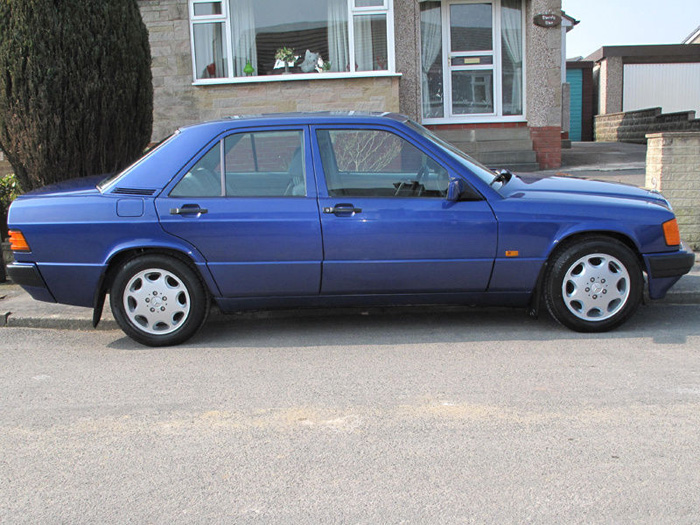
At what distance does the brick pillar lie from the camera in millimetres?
13141

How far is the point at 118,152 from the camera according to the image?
764 centimetres

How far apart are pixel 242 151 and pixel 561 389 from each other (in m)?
2.80

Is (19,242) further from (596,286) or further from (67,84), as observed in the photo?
(596,286)

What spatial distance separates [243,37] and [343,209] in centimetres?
917

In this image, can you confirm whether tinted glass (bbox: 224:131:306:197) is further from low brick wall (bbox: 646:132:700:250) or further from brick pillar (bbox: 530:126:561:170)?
brick pillar (bbox: 530:126:561:170)

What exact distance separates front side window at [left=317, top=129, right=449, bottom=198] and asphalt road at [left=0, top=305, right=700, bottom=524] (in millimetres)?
1090

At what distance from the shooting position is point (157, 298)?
5.19 metres

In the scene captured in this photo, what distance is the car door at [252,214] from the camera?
5.12 m

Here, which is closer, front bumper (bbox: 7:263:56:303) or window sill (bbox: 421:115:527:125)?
front bumper (bbox: 7:263:56:303)

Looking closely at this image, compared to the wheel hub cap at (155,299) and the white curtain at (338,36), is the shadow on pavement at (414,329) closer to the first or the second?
the wheel hub cap at (155,299)

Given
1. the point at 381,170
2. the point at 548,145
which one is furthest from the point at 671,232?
the point at 548,145

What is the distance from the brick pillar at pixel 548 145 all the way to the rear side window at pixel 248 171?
8.87 metres

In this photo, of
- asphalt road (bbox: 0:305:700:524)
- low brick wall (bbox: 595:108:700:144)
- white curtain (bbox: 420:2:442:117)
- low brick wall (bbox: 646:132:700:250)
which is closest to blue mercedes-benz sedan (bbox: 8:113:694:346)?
asphalt road (bbox: 0:305:700:524)

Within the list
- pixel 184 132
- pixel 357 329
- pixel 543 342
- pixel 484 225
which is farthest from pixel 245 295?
Result: pixel 543 342
